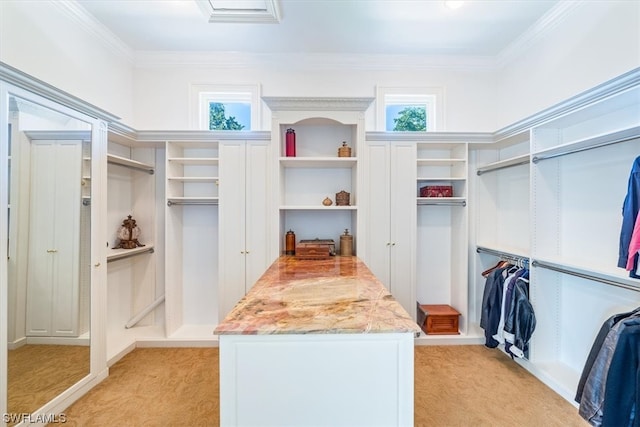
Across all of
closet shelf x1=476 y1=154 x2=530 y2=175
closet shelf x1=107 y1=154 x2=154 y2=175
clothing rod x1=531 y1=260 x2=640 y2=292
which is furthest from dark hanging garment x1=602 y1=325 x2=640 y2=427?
closet shelf x1=107 y1=154 x2=154 y2=175

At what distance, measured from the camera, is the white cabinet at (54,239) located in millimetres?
1977

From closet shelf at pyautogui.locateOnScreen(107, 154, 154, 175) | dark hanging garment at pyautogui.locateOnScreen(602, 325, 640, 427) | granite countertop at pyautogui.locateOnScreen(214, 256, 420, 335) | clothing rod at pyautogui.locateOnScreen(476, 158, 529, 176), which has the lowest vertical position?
dark hanging garment at pyautogui.locateOnScreen(602, 325, 640, 427)

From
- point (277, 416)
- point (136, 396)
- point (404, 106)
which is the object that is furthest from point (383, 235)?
point (136, 396)

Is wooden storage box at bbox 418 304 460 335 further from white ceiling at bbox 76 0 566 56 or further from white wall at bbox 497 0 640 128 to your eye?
white ceiling at bbox 76 0 566 56

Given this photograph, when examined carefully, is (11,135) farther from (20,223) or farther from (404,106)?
(404,106)

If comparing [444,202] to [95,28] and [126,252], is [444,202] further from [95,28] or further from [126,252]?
[95,28]

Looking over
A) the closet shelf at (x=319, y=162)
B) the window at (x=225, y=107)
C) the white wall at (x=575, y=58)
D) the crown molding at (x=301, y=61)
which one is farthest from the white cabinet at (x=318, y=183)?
the white wall at (x=575, y=58)

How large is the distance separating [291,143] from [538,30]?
2.49 m

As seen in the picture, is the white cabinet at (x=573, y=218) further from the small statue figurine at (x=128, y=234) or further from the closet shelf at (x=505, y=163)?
the small statue figurine at (x=128, y=234)

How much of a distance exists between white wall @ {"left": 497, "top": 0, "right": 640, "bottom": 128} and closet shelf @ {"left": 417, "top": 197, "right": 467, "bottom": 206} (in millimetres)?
984

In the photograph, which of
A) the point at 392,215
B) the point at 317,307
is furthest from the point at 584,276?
the point at 317,307

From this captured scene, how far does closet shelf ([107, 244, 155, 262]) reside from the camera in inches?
116

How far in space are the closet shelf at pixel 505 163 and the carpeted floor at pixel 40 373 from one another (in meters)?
3.99

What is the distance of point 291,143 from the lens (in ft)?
10.2
